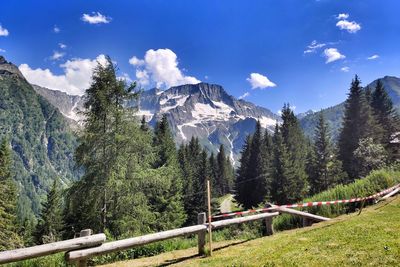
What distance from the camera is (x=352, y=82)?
176ft

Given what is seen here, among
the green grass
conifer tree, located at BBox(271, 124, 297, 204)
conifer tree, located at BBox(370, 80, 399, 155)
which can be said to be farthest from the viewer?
conifer tree, located at BBox(370, 80, 399, 155)

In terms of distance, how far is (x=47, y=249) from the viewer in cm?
759

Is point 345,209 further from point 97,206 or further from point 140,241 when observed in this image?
point 97,206

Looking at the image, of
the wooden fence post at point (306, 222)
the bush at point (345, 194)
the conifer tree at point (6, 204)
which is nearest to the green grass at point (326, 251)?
the wooden fence post at point (306, 222)

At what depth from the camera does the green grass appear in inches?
293

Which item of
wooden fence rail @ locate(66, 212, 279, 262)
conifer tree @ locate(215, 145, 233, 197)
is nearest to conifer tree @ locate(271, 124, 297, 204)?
wooden fence rail @ locate(66, 212, 279, 262)

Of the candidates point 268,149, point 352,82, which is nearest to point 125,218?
point 352,82

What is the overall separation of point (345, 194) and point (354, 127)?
Result: 120 ft

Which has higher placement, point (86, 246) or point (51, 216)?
point (86, 246)

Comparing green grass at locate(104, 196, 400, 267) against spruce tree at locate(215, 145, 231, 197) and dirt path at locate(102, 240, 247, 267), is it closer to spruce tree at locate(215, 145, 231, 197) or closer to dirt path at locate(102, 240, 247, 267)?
dirt path at locate(102, 240, 247, 267)

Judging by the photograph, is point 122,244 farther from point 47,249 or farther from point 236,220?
point 236,220

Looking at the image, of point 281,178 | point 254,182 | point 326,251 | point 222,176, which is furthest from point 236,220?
point 222,176

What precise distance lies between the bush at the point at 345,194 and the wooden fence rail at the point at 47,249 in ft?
30.6

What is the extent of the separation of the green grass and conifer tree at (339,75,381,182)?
39547 mm
